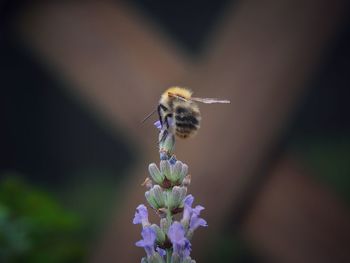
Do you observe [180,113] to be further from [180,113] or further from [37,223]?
[37,223]

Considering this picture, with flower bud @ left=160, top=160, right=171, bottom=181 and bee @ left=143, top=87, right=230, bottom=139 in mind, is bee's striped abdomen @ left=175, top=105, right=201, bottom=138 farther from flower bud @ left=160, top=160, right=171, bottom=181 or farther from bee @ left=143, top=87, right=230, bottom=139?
flower bud @ left=160, top=160, right=171, bottom=181

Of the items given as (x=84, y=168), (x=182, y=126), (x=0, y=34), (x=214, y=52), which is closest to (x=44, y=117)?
(x=84, y=168)

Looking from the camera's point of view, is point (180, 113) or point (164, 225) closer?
point (164, 225)

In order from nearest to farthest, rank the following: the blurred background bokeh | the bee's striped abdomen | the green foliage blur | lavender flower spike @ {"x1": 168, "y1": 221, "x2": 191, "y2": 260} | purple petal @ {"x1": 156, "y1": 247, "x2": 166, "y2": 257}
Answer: lavender flower spike @ {"x1": 168, "y1": 221, "x2": 191, "y2": 260} → purple petal @ {"x1": 156, "y1": 247, "x2": 166, "y2": 257} → the bee's striped abdomen → the green foliage blur → the blurred background bokeh

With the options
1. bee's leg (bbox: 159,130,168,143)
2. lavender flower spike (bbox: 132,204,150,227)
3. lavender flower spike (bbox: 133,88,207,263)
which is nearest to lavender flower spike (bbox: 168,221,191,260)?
lavender flower spike (bbox: 133,88,207,263)

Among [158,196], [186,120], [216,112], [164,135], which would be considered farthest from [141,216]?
[216,112]

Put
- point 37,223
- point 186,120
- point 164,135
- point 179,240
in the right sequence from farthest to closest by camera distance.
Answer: point 37,223 < point 186,120 < point 164,135 < point 179,240

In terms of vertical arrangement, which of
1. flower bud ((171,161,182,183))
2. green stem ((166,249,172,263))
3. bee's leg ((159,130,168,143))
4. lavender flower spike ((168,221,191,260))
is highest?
bee's leg ((159,130,168,143))

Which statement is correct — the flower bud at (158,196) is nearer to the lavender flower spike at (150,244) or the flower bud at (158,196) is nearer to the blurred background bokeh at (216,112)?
the lavender flower spike at (150,244)
